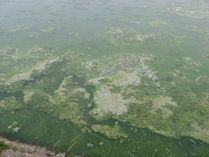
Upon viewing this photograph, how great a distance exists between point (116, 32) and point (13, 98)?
1394cm

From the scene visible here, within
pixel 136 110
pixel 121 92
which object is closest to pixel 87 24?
pixel 121 92

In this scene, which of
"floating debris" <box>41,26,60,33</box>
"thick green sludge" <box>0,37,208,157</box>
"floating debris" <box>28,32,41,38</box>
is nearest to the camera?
"thick green sludge" <box>0,37,208,157</box>

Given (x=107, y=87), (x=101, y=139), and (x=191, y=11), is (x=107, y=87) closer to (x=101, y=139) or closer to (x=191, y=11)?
(x=101, y=139)

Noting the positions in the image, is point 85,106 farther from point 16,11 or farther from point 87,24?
point 16,11

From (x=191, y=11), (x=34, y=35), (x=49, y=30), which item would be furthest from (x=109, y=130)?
(x=191, y=11)

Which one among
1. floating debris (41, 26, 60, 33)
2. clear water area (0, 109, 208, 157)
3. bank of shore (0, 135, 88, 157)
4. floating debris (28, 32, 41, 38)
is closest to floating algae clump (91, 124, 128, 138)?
clear water area (0, 109, 208, 157)

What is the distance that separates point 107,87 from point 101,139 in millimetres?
3990

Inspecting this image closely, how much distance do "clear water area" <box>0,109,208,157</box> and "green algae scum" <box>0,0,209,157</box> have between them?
49mm

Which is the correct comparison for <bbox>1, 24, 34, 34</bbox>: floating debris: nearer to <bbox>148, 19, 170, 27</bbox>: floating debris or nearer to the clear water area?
the clear water area

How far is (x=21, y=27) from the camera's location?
18953 mm

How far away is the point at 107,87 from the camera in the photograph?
10.5 m

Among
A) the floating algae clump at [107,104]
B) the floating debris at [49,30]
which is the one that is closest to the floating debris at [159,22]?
the floating debris at [49,30]

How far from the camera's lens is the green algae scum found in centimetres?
741

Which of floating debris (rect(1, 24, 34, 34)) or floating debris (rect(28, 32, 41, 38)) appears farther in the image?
floating debris (rect(1, 24, 34, 34))
